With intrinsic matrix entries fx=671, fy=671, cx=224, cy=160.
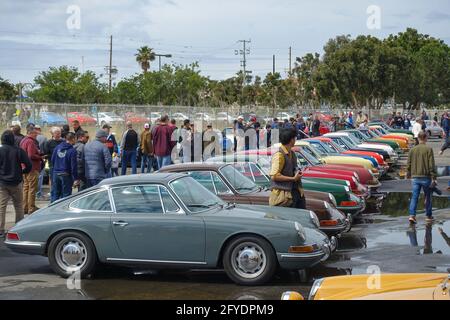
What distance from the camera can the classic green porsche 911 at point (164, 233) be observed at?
806 centimetres

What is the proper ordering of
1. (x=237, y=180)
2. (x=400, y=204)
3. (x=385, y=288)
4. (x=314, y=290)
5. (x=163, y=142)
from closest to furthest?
(x=385, y=288), (x=314, y=290), (x=237, y=180), (x=400, y=204), (x=163, y=142)

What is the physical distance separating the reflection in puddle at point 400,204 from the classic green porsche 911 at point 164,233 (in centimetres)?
626

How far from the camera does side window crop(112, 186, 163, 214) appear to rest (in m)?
8.52

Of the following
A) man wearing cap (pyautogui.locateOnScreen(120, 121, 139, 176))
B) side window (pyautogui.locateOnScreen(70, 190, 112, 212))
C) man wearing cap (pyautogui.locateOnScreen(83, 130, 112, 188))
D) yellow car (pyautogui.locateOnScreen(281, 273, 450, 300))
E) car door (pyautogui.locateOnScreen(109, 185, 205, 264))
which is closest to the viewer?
yellow car (pyautogui.locateOnScreen(281, 273, 450, 300))

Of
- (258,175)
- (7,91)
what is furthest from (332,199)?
(7,91)

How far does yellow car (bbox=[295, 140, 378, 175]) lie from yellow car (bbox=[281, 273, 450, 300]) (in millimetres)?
10641

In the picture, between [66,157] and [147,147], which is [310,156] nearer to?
[66,157]

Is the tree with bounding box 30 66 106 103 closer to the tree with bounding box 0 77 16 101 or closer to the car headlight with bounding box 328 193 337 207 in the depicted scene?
the tree with bounding box 0 77 16 101

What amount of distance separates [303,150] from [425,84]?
53.4 metres

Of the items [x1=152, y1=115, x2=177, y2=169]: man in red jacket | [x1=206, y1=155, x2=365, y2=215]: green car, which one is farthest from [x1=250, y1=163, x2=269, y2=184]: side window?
[x1=152, y1=115, x2=177, y2=169]: man in red jacket

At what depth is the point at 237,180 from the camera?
34.8ft

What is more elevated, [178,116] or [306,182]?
[178,116]

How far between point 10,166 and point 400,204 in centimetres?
902

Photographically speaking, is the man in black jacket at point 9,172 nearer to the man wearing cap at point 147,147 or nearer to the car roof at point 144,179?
the car roof at point 144,179
